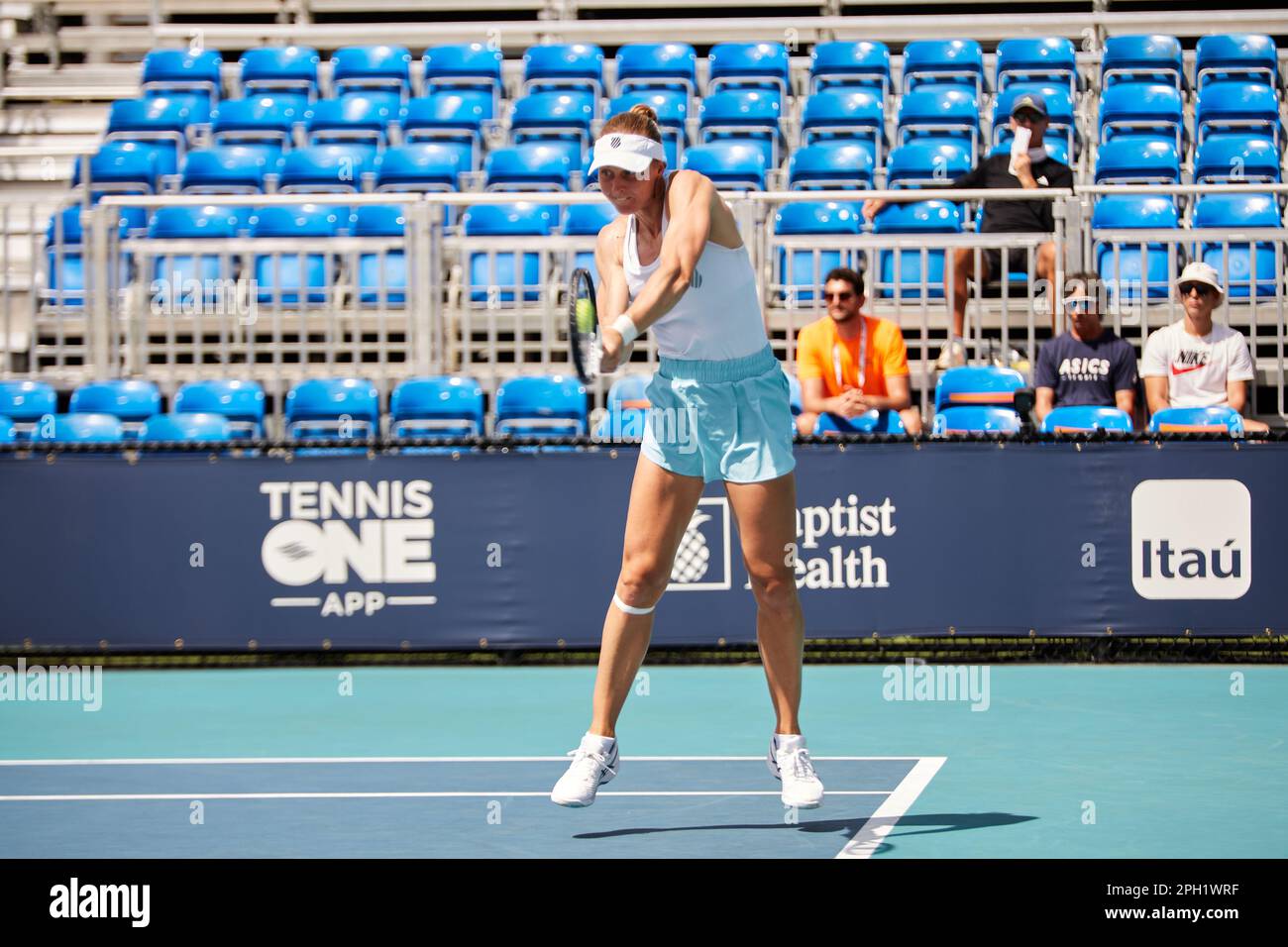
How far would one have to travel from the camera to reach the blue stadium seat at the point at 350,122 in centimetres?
1789

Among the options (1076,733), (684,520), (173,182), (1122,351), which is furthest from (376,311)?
(684,520)

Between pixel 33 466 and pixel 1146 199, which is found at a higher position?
pixel 1146 199

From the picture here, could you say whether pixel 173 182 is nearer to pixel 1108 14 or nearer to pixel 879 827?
pixel 1108 14

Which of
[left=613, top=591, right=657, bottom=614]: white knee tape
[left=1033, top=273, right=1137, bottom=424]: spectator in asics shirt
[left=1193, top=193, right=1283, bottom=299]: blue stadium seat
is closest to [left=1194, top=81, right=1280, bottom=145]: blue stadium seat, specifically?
[left=1193, top=193, right=1283, bottom=299]: blue stadium seat

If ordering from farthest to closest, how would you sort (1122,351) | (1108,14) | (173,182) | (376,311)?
(1108,14) < (173,182) < (376,311) < (1122,351)

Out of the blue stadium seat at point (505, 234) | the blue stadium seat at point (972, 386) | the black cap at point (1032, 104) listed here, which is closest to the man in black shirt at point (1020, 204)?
the black cap at point (1032, 104)

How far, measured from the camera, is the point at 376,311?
1491cm

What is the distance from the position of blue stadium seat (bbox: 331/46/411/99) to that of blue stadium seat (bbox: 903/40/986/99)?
5.03 meters

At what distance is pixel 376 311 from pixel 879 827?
9.39 meters

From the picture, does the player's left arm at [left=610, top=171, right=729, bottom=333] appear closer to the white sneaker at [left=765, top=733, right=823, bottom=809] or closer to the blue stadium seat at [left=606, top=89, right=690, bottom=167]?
the white sneaker at [left=765, top=733, right=823, bottom=809]

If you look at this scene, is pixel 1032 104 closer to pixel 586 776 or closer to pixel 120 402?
pixel 120 402

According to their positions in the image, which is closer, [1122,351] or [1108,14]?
[1122,351]

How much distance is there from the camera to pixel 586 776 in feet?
20.6
